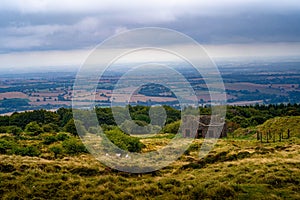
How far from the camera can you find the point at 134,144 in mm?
30062

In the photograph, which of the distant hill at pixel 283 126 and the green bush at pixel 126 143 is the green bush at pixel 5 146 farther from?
the distant hill at pixel 283 126

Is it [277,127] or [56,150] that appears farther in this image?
[277,127]

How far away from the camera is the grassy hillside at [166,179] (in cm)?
1650

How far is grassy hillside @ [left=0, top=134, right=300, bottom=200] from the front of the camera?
16500 mm

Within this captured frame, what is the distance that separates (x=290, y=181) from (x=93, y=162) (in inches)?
504

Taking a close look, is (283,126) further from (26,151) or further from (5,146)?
(5,146)

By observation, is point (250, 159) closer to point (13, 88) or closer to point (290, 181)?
point (290, 181)

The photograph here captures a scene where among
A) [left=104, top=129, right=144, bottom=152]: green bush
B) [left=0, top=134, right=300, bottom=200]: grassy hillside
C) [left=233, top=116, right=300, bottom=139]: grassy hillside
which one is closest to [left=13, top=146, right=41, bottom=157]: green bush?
[left=0, top=134, right=300, bottom=200]: grassy hillside

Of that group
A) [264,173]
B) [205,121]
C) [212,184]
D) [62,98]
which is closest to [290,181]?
[264,173]

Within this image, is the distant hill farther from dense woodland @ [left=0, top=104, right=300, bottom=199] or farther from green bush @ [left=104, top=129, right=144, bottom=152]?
green bush @ [left=104, top=129, right=144, bottom=152]

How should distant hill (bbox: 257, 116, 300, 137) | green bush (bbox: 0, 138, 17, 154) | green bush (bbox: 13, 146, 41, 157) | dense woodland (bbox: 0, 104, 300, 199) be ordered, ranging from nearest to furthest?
dense woodland (bbox: 0, 104, 300, 199) < green bush (bbox: 13, 146, 41, 157) < green bush (bbox: 0, 138, 17, 154) < distant hill (bbox: 257, 116, 300, 137)

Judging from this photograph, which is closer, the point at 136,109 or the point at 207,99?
the point at 136,109

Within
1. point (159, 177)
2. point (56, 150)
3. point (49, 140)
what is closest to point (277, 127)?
point (49, 140)

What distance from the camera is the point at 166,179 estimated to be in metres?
18.9
